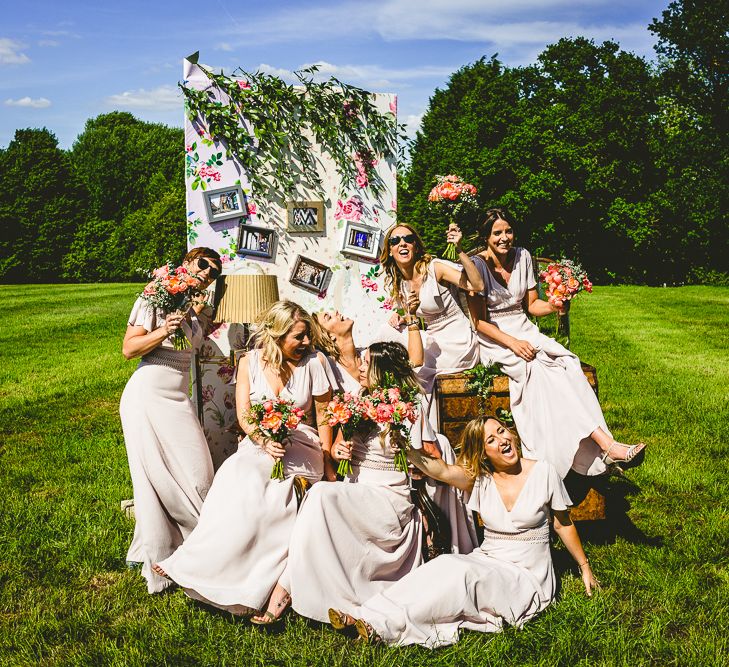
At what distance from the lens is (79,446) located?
867 centimetres

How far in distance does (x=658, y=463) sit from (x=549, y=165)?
90.0ft

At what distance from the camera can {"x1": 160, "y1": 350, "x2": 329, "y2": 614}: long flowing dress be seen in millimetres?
4535

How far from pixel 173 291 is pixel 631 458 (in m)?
3.74

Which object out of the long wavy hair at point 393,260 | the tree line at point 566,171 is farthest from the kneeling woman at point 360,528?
the tree line at point 566,171

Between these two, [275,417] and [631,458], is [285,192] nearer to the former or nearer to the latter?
[275,417]

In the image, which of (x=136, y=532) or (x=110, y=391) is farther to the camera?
(x=110, y=391)

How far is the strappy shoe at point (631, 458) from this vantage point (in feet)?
16.6

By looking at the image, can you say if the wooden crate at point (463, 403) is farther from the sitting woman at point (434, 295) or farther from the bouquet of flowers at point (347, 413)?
the bouquet of flowers at point (347, 413)

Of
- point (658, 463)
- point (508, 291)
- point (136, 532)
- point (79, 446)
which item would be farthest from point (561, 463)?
point (79, 446)

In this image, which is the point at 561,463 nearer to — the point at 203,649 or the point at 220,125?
the point at 203,649

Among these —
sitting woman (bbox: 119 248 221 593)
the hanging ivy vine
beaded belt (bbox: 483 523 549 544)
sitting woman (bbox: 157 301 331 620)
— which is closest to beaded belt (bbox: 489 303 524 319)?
sitting woman (bbox: 157 301 331 620)

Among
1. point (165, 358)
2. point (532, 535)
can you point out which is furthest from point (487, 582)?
point (165, 358)

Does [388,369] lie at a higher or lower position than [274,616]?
higher

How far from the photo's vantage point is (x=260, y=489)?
192 inches
